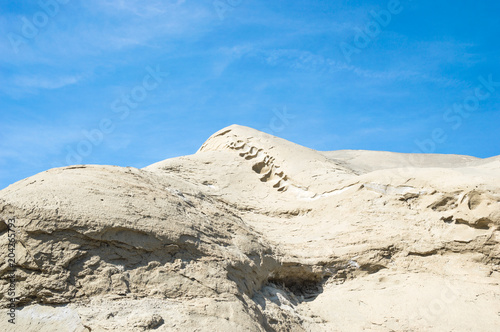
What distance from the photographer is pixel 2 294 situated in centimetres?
553

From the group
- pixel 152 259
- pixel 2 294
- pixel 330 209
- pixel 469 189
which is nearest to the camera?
pixel 2 294

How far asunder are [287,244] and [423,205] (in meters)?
2.40

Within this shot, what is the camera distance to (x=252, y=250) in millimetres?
7520

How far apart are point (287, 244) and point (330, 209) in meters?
1.19

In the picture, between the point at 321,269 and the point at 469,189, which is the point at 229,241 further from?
the point at 469,189

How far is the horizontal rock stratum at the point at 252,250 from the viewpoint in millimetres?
5719

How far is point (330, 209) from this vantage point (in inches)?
356

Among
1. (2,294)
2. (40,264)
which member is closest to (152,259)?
(40,264)

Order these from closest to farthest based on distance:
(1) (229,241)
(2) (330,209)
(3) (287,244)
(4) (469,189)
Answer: (1) (229,241), (4) (469,189), (3) (287,244), (2) (330,209)

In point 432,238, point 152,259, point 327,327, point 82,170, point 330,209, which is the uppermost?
point 82,170

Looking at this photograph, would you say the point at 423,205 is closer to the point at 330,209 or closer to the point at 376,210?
the point at 376,210

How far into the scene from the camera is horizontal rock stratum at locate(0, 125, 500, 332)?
18.8ft

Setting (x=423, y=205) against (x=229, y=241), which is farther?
(x=423, y=205)

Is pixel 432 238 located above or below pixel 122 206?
below
